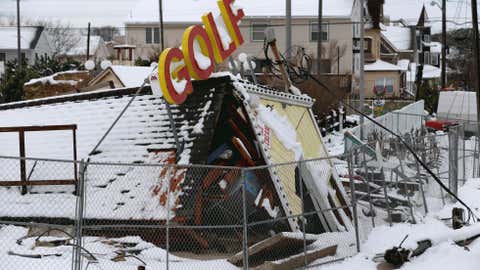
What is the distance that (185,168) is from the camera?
1185 centimetres

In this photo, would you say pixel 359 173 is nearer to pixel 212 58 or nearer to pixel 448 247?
pixel 448 247

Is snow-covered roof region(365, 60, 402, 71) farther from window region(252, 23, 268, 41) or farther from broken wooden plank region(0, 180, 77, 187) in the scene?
broken wooden plank region(0, 180, 77, 187)

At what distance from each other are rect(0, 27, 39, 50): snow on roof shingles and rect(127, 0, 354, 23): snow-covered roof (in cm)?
1879

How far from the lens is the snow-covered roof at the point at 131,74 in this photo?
24266mm

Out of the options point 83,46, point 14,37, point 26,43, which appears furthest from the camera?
point 83,46

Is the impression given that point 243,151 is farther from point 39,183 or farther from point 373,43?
point 373,43

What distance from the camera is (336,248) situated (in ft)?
39.7

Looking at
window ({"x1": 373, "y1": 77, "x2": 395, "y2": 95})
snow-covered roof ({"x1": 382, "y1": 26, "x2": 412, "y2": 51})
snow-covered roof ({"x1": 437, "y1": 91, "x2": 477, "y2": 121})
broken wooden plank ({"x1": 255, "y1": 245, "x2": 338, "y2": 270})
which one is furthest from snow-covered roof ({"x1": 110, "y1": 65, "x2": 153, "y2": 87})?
snow-covered roof ({"x1": 382, "y1": 26, "x2": 412, "y2": 51})

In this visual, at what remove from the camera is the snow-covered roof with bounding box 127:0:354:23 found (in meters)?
52.2

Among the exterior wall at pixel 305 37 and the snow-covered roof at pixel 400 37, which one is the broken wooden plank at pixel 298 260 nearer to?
the exterior wall at pixel 305 37

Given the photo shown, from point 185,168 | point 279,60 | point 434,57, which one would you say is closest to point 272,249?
point 185,168

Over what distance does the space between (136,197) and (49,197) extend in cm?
183

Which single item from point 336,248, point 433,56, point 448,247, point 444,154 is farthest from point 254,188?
point 433,56

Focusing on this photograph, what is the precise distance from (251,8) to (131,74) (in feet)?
98.0
